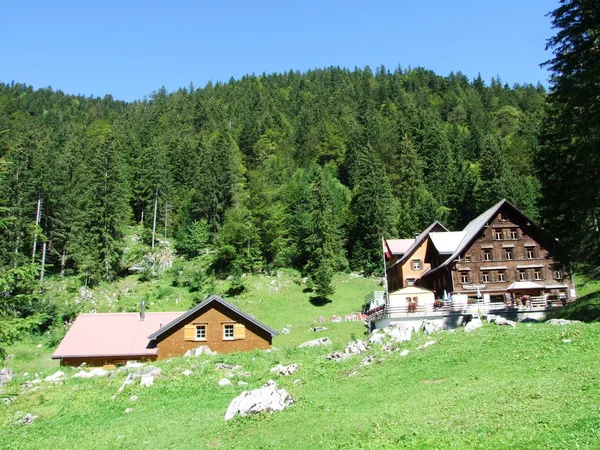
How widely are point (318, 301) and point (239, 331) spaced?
795 inches

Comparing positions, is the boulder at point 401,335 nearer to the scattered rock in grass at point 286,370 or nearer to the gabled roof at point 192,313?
the scattered rock in grass at point 286,370

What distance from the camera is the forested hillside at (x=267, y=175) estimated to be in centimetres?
6388

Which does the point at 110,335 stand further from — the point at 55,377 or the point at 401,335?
the point at 401,335

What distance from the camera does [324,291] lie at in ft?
186

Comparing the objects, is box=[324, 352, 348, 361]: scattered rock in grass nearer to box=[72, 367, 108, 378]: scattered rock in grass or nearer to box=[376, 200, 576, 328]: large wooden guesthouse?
box=[72, 367, 108, 378]: scattered rock in grass

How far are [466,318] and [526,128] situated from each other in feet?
267

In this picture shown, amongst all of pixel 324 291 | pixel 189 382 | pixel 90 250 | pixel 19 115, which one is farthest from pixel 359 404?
pixel 19 115

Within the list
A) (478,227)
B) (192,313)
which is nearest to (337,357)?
(192,313)

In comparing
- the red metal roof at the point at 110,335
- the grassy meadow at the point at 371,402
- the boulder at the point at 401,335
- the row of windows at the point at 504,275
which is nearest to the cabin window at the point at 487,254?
the row of windows at the point at 504,275

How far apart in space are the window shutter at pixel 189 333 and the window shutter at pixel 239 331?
325 cm

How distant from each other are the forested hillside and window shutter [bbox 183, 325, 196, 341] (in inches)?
627

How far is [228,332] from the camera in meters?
38.5

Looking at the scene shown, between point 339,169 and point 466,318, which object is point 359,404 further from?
point 339,169

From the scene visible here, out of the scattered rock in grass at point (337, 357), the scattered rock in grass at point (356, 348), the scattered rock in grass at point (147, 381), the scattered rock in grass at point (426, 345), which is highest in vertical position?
the scattered rock in grass at point (426, 345)
